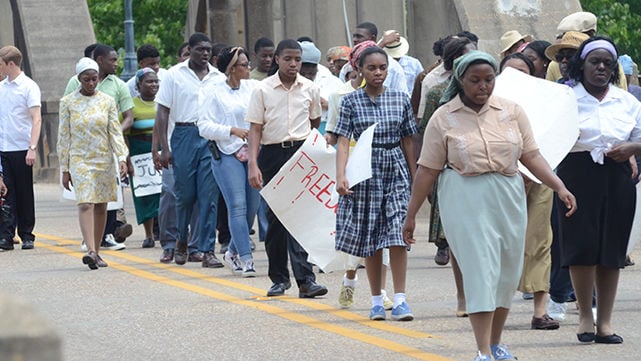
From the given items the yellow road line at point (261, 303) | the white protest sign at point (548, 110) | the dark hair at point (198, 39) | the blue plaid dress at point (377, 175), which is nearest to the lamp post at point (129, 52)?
the yellow road line at point (261, 303)

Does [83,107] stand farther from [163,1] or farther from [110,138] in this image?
[163,1]

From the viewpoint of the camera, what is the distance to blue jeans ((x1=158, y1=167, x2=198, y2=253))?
1280cm

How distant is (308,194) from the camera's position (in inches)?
385

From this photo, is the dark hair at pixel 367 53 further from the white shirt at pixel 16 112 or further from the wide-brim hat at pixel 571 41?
the white shirt at pixel 16 112

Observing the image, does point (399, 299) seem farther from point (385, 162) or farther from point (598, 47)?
point (598, 47)

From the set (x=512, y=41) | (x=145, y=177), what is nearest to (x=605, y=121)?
(x=512, y=41)

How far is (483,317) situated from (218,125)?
5.17 metres

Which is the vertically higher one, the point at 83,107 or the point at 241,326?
the point at 83,107

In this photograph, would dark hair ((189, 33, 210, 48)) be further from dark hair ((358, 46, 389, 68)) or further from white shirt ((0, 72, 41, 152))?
dark hair ((358, 46, 389, 68))

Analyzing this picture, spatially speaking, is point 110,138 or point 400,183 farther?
point 110,138

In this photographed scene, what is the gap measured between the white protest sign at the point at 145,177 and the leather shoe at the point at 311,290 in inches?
188

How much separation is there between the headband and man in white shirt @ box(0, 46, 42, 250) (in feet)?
27.7

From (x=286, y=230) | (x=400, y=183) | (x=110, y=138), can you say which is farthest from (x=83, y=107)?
(x=400, y=183)

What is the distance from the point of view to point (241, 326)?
831cm
